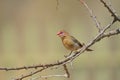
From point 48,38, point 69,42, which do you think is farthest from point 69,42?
point 48,38

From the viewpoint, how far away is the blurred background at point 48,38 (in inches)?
180

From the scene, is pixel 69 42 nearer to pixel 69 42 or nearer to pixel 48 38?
pixel 69 42

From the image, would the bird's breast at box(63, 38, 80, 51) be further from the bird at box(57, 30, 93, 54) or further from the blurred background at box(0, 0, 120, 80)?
the blurred background at box(0, 0, 120, 80)

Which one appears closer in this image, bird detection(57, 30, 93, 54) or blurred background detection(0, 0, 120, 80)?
bird detection(57, 30, 93, 54)

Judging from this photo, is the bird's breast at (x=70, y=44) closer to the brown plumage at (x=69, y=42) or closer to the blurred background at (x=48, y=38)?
the brown plumage at (x=69, y=42)

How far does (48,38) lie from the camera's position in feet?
15.4

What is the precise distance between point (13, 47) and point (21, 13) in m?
0.30

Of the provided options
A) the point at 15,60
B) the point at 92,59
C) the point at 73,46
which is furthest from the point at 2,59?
the point at 73,46

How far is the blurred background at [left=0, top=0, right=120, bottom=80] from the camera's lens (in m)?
4.58

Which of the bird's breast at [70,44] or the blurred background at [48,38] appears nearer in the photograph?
the bird's breast at [70,44]

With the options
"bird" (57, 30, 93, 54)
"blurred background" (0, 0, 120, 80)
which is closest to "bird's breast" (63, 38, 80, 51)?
"bird" (57, 30, 93, 54)

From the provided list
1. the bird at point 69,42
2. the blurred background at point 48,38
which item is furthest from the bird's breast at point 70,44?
the blurred background at point 48,38

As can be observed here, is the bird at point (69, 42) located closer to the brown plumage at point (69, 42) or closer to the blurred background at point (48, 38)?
the brown plumage at point (69, 42)

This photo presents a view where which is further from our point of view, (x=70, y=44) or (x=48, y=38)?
(x=48, y=38)
